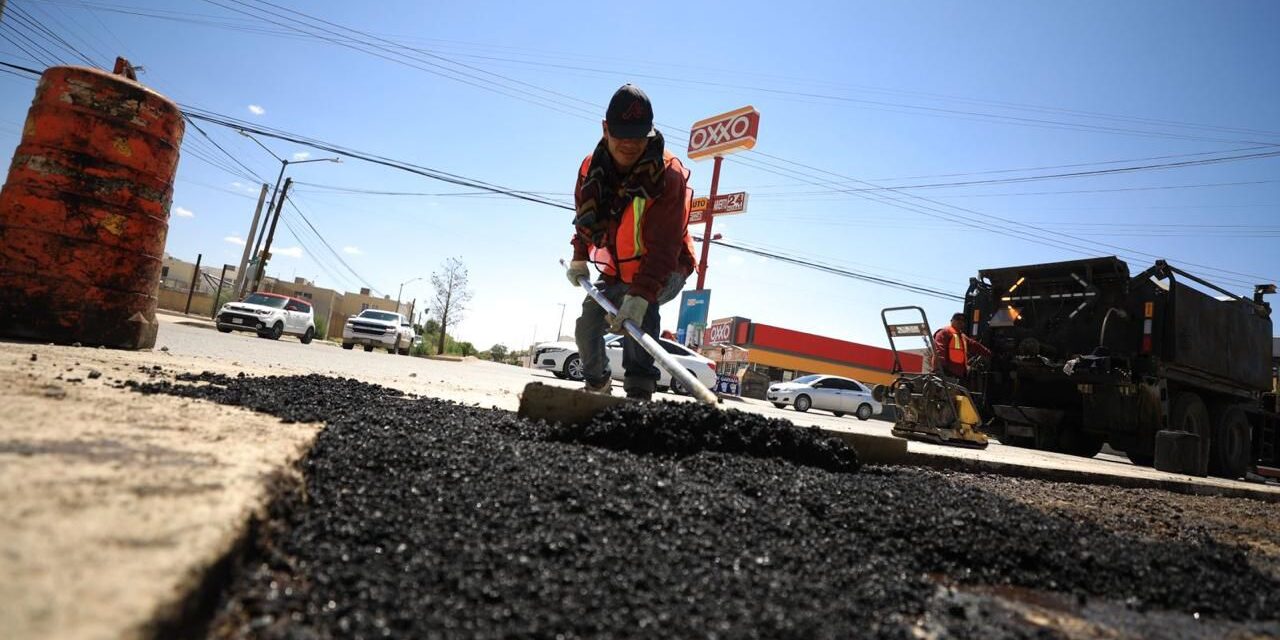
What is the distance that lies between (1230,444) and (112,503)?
454 inches

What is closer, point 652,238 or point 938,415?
point 652,238

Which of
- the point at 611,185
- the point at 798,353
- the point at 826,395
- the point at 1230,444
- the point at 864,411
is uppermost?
the point at 798,353

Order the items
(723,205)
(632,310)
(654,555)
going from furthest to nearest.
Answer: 1. (723,205)
2. (632,310)
3. (654,555)

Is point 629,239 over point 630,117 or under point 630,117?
under

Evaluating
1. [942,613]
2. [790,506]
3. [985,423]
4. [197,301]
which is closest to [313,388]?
[790,506]

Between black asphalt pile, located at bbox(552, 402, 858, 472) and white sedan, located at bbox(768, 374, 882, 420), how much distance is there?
1895cm

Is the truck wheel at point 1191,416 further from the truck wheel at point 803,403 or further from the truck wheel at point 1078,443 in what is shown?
the truck wheel at point 803,403

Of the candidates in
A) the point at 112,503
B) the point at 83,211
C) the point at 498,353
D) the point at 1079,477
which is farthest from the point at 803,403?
the point at 498,353

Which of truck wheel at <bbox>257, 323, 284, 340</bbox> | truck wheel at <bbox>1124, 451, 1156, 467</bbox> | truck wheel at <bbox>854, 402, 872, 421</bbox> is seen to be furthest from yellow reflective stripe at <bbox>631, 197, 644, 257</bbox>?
truck wheel at <bbox>854, 402, 872, 421</bbox>

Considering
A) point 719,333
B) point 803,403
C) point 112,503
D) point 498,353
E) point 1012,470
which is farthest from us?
point 498,353

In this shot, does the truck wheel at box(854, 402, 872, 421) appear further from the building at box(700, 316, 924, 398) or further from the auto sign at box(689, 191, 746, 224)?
the building at box(700, 316, 924, 398)

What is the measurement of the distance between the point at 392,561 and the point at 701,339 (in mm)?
25853

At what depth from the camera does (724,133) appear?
2859 centimetres

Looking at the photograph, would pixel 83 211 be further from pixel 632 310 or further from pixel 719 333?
pixel 719 333
